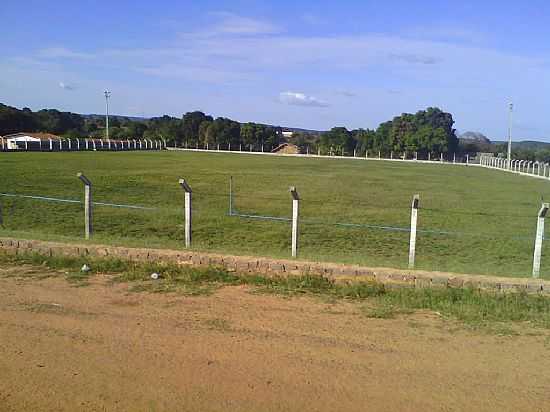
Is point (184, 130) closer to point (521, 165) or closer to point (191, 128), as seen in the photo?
point (191, 128)

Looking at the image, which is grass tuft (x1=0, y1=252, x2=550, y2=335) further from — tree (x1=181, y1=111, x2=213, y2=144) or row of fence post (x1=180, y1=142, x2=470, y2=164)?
→ tree (x1=181, y1=111, x2=213, y2=144)

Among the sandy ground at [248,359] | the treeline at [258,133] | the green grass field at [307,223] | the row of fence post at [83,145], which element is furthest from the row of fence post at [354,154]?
the sandy ground at [248,359]

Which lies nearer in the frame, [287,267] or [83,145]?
[287,267]

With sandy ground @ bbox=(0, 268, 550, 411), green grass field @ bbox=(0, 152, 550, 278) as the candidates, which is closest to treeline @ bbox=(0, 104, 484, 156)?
green grass field @ bbox=(0, 152, 550, 278)

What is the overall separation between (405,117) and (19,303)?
11582 centimetres

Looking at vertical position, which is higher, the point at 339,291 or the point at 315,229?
the point at 339,291

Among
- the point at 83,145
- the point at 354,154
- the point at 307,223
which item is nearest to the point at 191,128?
the point at 354,154

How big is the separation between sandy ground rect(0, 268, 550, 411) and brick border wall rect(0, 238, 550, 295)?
134cm

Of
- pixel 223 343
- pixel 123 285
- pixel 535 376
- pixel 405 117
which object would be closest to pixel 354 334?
pixel 223 343

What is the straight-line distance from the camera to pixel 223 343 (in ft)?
18.3

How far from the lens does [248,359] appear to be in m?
5.18

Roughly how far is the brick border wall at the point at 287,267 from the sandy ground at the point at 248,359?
1.34 m

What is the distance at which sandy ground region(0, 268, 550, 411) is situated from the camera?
4.44 m

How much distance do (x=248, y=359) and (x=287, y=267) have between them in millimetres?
3496
